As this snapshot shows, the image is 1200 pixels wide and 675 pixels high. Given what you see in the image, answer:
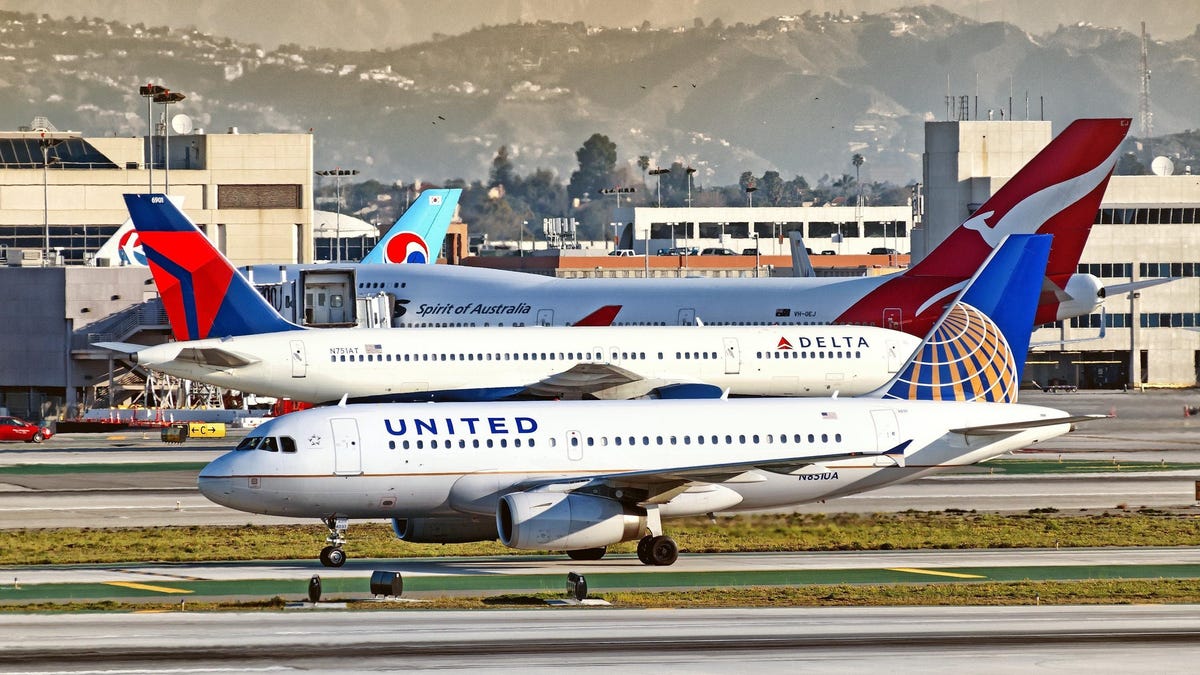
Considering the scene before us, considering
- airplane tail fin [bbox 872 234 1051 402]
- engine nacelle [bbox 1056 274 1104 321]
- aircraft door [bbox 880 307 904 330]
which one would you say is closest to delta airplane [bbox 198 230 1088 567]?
airplane tail fin [bbox 872 234 1051 402]

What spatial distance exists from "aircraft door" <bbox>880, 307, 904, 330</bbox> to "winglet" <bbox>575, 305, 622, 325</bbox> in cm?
1109

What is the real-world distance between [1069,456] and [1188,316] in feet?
→ 226

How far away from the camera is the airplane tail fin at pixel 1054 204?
69688 millimetres

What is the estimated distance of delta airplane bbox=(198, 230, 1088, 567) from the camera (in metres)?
36.5

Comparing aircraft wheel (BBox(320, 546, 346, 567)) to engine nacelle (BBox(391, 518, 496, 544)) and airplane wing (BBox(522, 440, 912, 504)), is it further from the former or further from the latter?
airplane wing (BBox(522, 440, 912, 504))

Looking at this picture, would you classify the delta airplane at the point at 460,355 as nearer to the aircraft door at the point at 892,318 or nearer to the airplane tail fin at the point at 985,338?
the aircraft door at the point at 892,318

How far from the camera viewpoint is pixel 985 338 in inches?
1746

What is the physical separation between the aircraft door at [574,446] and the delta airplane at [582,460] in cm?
4

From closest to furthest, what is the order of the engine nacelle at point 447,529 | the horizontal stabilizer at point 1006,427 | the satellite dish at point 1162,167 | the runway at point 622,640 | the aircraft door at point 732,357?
the runway at point 622,640
the engine nacelle at point 447,529
the horizontal stabilizer at point 1006,427
the aircraft door at point 732,357
the satellite dish at point 1162,167

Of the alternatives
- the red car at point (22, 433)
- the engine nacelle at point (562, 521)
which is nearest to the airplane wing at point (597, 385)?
the engine nacelle at point (562, 521)

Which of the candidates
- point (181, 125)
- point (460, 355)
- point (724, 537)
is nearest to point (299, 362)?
point (460, 355)

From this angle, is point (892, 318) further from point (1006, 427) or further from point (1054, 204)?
point (1006, 427)

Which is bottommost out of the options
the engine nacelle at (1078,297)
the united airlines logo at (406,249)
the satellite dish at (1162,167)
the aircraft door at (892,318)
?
the aircraft door at (892,318)

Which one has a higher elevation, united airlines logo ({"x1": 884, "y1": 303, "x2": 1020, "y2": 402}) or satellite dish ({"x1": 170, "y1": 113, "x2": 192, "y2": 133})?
satellite dish ({"x1": 170, "y1": 113, "x2": 192, "y2": 133})
